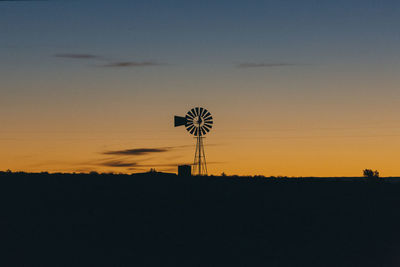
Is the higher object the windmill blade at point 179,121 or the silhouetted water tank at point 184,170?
the windmill blade at point 179,121

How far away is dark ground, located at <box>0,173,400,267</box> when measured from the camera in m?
39.8

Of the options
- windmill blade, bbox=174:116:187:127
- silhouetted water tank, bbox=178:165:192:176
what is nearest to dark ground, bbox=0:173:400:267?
silhouetted water tank, bbox=178:165:192:176

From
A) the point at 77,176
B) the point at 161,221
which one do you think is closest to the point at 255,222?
the point at 161,221

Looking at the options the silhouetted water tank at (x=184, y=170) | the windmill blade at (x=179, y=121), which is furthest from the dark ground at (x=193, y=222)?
the windmill blade at (x=179, y=121)

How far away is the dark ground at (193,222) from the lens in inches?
1566

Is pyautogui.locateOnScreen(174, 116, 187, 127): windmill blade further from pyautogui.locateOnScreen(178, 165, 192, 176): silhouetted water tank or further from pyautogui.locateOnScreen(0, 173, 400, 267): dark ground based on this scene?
pyautogui.locateOnScreen(0, 173, 400, 267): dark ground

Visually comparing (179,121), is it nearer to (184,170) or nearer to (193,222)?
(184,170)

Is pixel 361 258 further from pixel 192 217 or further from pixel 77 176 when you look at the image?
pixel 77 176

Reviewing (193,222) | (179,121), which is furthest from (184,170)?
(193,222)

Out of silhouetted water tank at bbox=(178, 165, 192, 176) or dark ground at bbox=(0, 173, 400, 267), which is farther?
silhouetted water tank at bbox=(178, 165, 192, 176)

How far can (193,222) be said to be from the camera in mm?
46062

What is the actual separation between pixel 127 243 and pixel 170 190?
1230 centimetres

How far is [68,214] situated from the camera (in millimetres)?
47125

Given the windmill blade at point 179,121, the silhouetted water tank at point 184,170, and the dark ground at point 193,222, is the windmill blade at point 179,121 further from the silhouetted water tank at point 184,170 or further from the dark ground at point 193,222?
the dark ground at point 193,222
